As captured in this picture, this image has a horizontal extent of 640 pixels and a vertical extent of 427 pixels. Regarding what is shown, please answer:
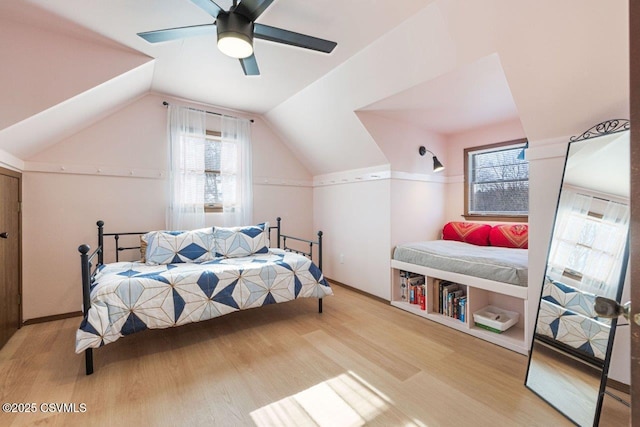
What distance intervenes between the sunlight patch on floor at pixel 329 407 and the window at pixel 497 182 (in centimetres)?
254

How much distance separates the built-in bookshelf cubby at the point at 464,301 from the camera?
2330 mm

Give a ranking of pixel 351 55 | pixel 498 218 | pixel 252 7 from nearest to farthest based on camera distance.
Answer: pixel 252 7 → pixel 351 55 → pixel 498 218

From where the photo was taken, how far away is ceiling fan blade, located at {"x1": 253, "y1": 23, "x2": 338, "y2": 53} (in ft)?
5.71

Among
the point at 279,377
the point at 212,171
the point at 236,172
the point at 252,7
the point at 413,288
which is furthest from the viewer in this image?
the point at 236,172

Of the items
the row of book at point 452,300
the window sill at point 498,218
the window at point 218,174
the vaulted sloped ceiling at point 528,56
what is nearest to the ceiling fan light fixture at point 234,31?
the vaulted sloped ceiling at point 528,56

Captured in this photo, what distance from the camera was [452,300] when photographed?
2773 mm

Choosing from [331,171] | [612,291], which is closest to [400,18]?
[612,291]

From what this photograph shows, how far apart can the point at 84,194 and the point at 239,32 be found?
2494 mm

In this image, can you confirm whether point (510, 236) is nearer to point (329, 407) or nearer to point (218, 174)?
point (329, 407)

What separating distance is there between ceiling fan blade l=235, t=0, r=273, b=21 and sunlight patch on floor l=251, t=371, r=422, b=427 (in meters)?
2.19

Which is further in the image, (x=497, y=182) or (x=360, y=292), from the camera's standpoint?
(x=360, y=292)

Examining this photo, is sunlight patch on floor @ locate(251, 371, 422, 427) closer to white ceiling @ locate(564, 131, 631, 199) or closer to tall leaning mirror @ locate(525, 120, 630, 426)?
tall leaning mirror @ locate(525, 120, 630, 426)

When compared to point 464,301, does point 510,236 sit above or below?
above

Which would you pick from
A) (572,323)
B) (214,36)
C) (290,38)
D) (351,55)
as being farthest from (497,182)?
(214,36)
